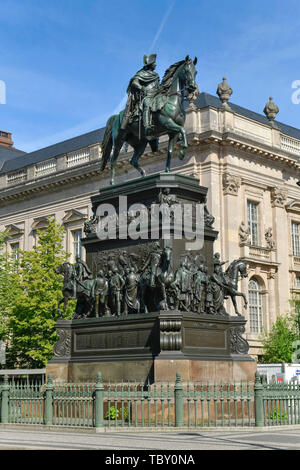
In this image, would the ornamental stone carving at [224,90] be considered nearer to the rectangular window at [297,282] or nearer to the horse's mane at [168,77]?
the rectangular window at [297,282]

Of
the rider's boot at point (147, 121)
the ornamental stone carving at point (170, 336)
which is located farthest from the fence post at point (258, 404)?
the rider's boot at point (147, 121)

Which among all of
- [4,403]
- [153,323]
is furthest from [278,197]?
[4,403]

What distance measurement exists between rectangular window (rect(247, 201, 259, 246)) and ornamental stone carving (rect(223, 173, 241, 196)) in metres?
2.35

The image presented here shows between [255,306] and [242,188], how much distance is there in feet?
25.6

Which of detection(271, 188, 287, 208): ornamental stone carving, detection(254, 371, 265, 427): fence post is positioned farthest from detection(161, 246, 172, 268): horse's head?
detection(271, 188, 287, 208): ornamental stone carving

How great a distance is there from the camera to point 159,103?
1948cm

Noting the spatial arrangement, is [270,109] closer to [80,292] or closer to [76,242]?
[76,242]

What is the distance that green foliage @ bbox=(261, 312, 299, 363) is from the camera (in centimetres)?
4606

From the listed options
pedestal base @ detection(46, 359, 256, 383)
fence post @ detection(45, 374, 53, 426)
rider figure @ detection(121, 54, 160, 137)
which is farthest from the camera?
rider figure @ detection(121, 54, 160, 137)

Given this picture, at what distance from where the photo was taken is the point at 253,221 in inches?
2013

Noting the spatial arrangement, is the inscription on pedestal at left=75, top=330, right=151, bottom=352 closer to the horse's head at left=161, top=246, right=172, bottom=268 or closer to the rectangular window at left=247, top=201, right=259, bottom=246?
the horse's head at left=161, top=246, right=172, bottom=268

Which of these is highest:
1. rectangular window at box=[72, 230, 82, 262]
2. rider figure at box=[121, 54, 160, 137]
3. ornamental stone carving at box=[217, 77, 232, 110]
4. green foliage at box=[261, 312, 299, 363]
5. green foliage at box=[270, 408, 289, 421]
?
ornamental stone carving at box=[217, 77, 232, 110]
